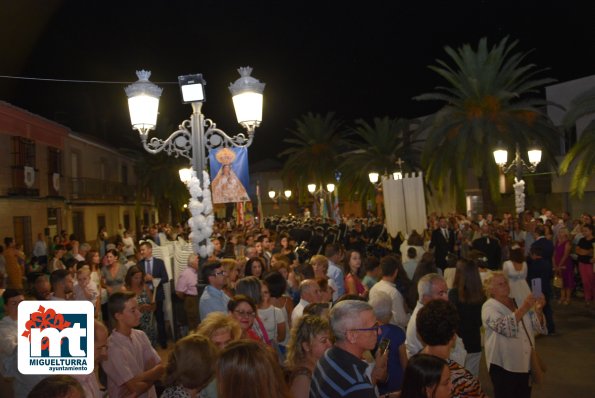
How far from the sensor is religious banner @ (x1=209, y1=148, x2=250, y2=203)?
9.62 m

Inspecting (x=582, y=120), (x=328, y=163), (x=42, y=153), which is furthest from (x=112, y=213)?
(x=582, y=120)

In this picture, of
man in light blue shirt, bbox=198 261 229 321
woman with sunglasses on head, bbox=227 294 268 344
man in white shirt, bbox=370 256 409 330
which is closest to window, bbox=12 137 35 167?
man in light blue shirt, bbox=198 261 229 321

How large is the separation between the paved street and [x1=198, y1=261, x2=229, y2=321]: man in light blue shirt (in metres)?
3.34

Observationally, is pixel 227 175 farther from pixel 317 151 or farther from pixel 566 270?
pixel 317 151

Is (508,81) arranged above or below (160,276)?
above

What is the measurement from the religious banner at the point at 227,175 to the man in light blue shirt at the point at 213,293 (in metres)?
2.81

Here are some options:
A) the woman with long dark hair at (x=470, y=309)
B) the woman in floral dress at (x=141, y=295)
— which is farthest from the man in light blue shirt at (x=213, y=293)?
the woman with long dark hair at (x=470, y=309)

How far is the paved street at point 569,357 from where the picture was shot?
7098mm

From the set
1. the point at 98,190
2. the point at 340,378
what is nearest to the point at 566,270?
the point at 340,378

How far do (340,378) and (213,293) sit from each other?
11.6 ft

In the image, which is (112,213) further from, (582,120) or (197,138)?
(197,138)

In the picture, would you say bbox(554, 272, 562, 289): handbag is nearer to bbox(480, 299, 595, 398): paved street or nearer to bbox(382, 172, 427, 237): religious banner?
bbox(480, 299, 595, 398): paved street

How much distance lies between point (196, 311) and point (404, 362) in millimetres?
4748

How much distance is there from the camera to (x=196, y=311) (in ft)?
29.5
